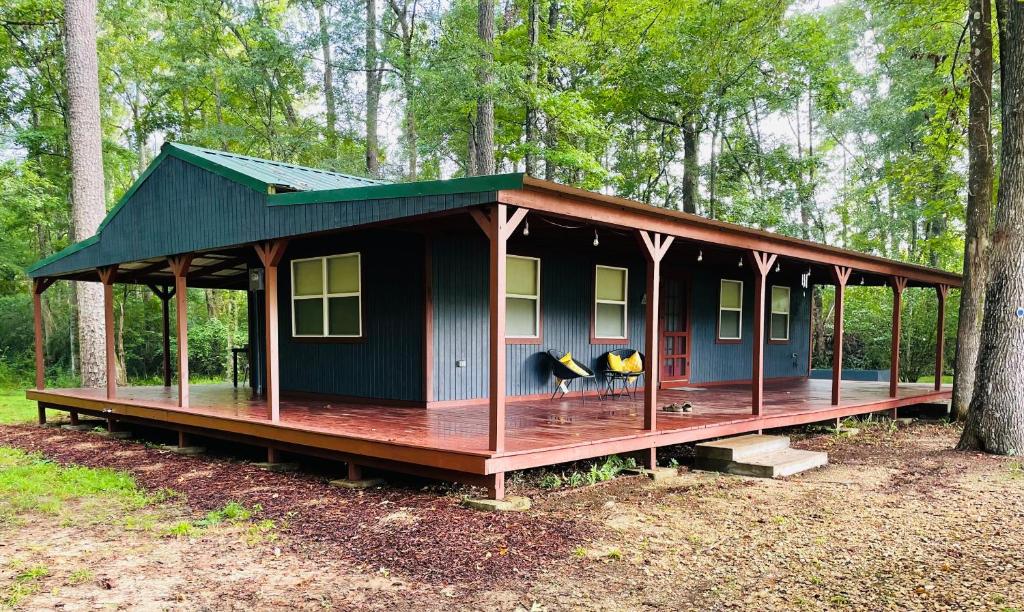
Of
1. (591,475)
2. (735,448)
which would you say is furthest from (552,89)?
(591,475)

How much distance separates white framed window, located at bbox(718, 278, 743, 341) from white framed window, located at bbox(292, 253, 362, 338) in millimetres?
6589

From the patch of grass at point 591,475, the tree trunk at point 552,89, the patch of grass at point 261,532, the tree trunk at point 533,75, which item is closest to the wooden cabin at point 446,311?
the patch of grass at point 591,475

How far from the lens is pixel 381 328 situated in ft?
26.5

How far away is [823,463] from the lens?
6.81m

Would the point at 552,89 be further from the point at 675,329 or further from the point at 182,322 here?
the point at 182,322

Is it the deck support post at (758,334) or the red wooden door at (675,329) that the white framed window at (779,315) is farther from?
the deck support post at (758,334)

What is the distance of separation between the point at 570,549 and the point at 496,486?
976mm

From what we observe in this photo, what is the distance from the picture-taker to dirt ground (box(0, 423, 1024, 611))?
10.9 ft

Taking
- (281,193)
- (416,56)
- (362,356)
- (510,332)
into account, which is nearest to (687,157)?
(416,56)

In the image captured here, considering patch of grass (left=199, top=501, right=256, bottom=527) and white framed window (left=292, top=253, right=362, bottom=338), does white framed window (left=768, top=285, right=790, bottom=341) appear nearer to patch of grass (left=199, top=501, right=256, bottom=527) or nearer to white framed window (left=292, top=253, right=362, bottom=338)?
white framed window (left=292, top=253, right=362, bottom=338)

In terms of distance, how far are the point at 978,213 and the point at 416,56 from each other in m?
10.7

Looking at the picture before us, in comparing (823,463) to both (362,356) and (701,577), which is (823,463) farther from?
(362,356)

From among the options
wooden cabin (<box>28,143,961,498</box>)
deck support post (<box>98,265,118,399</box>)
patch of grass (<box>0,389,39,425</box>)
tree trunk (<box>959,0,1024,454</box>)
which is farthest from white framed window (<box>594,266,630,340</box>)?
patch of grass (<box>0,389,39,425</box>)

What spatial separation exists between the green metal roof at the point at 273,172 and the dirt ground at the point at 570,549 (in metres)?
3.03
